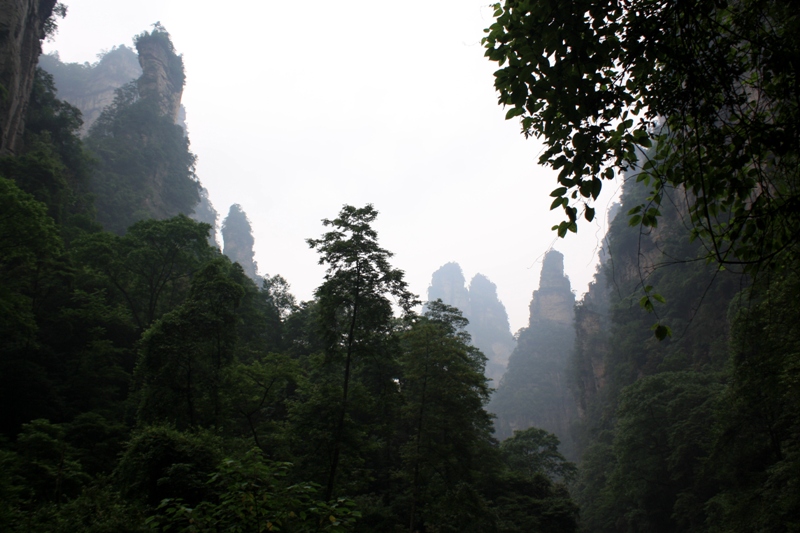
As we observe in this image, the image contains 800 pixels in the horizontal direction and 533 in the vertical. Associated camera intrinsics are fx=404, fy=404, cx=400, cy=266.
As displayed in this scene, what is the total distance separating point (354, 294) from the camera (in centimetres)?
1156

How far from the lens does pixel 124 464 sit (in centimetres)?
719

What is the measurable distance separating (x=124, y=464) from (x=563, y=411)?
6827 cm

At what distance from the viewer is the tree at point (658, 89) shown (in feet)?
7.06

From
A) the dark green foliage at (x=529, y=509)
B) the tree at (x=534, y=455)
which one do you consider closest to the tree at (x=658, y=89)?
the dark green foliage at (x=529, y=509)

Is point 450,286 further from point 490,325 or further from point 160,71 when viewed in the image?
point 160,71

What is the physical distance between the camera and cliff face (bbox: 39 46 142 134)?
64.8 m

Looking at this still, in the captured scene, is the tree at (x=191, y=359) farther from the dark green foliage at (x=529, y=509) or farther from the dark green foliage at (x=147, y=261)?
the dark green foliage at (x=529, y=509)

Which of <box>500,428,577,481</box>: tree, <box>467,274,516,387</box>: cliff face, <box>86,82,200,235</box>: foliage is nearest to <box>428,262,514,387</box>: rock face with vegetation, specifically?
<box>467,274,516,387</box>: cliff face

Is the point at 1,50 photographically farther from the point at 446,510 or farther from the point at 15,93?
the point at 446,510

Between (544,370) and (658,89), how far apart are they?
248ft

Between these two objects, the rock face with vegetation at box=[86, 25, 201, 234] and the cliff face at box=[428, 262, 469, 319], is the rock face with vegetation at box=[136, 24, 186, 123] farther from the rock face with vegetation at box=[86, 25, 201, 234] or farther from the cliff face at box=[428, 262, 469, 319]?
the cliff face at box=[428, 262, 469, 319]

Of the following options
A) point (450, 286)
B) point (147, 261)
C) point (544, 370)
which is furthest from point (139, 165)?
point (450, 286)

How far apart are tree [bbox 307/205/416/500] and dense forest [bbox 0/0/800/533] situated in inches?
2.9

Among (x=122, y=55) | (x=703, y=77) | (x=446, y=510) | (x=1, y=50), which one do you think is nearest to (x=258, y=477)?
(x=703, y=77)
